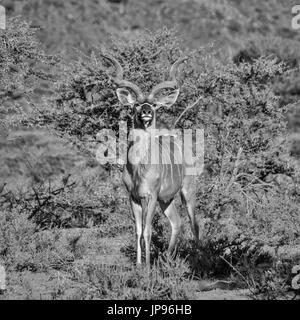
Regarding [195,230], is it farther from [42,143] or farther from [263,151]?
[42,143]

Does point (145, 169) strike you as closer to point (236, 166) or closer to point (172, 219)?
point (172, 219)

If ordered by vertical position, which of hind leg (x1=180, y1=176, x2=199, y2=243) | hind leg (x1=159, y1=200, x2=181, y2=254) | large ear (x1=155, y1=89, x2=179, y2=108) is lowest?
hind leg (x1=159, y1=200, x2=181, y2=254)

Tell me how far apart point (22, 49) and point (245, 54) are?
37.0ft

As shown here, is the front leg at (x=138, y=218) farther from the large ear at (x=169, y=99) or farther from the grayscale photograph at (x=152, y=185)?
the large ear at (x=169, y=99)

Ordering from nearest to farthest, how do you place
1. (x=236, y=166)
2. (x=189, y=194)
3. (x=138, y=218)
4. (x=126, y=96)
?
(x=138, y=218), (x=126, y=96), (x=189, y=194), (x=236, y=166)

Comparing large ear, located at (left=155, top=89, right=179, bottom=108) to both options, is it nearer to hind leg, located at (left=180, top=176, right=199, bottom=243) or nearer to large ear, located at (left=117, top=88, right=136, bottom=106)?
large ear, located at (left=117, top=88, right=136, bottom=106)

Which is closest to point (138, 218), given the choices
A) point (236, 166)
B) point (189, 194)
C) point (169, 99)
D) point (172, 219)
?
point (172, 219)

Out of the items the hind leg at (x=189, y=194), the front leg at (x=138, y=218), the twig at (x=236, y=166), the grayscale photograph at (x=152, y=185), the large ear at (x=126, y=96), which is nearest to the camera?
the grayscale photograph at (x=152, y=185)

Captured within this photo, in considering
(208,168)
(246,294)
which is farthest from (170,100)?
(208,168)

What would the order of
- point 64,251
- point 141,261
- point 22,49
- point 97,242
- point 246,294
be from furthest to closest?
point 22,49
point 97,242
point 64,251
point 141,261
point 246,294

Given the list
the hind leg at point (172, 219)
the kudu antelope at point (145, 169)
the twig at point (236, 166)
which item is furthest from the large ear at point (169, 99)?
the twig at point (236, 166)

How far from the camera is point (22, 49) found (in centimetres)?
1109

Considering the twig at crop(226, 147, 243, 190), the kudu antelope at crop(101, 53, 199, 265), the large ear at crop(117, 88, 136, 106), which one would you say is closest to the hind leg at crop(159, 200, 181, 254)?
the kudu antelope at crop(101, 53, 199, 265)

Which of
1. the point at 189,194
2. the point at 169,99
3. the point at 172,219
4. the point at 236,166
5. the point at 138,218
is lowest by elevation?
the point at 172,219
